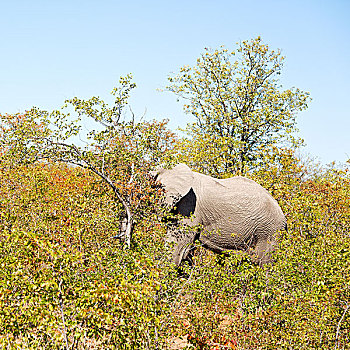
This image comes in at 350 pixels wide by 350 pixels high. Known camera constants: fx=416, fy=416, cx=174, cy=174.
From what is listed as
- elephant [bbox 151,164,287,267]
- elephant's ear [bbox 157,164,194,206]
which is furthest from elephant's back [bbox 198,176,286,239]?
elephant's ear [bbox 157,164,194,206]

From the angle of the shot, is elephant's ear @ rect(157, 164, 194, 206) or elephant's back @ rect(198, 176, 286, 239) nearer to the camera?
elephant's ear @ rect(157, 164, 194, 206)

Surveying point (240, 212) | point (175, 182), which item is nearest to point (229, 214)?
point (240, 212)

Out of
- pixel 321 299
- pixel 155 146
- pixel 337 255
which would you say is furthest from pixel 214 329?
pixel 155 146

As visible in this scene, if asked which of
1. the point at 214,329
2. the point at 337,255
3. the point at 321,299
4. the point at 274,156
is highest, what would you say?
the point at 274,156

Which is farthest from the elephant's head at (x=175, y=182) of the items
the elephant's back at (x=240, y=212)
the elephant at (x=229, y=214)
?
the elephant's back at (x=240, y=212)

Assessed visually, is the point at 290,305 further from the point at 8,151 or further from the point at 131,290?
the point at 8,151

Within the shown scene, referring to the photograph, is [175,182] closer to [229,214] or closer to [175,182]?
[175,182]

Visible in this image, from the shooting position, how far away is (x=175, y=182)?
11102 millimetres

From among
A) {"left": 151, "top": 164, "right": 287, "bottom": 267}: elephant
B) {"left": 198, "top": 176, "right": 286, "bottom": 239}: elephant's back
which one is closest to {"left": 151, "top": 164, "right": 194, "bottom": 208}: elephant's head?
{"left": 151, "top": 164, "right": 287, "bottom": 267}: elephant

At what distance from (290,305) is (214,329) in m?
1.33

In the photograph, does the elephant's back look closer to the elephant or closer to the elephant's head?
the elephant

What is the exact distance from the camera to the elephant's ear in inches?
426

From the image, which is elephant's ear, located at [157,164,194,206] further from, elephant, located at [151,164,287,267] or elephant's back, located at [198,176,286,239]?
elephant's back, located at [198,176,286,239]

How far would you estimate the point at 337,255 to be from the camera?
674 centimetres
